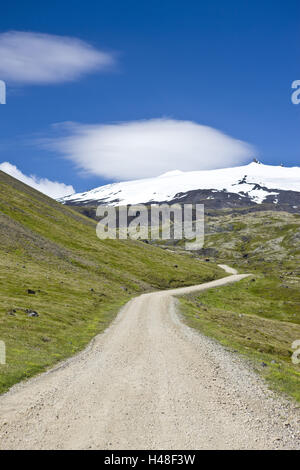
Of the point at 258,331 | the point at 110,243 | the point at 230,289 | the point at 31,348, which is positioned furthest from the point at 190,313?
the point at 110,243

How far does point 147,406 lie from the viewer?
807 inches

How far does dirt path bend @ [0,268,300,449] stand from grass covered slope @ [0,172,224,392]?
4056 mm

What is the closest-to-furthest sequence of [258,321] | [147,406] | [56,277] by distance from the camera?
[147,406], [258,321], [56,277]

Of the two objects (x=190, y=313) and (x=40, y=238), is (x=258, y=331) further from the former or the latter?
(x=40, y=238)

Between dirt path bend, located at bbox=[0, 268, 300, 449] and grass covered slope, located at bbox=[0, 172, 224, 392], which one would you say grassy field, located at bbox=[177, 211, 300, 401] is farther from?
grass covered slope, located at bbox=[0, 172, 224, 392]

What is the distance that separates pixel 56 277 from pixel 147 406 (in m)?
64.8

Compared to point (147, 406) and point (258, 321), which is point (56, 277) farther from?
point (147, 406)

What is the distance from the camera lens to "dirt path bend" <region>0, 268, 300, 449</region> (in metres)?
16.5

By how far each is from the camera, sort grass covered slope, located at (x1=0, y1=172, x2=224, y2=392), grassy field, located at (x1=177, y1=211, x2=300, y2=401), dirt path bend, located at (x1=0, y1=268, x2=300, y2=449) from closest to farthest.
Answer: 1. dirt path bend, located at (x1=0, y1=268, x2=300, y2=449)
2. grassy field, located at (x1=177, y1=211, x2=300, y2=401)
3. grass covered slope, located at (x1=0, y1=172, x2=224, y2=392)

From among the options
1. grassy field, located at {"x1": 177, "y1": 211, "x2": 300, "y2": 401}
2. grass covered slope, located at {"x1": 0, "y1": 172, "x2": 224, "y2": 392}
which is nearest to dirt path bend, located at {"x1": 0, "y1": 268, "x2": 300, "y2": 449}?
grassy field, located at {"x1": 177, "y1": 211, "x2": 300, "y2": 401}

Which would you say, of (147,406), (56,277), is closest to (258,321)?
(56,277)

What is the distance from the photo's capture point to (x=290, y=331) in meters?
71.9

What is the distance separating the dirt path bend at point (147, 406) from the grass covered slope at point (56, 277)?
406 centimetres

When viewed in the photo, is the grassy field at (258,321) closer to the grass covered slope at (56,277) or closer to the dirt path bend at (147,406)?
the dirt path bend at (147,406)
